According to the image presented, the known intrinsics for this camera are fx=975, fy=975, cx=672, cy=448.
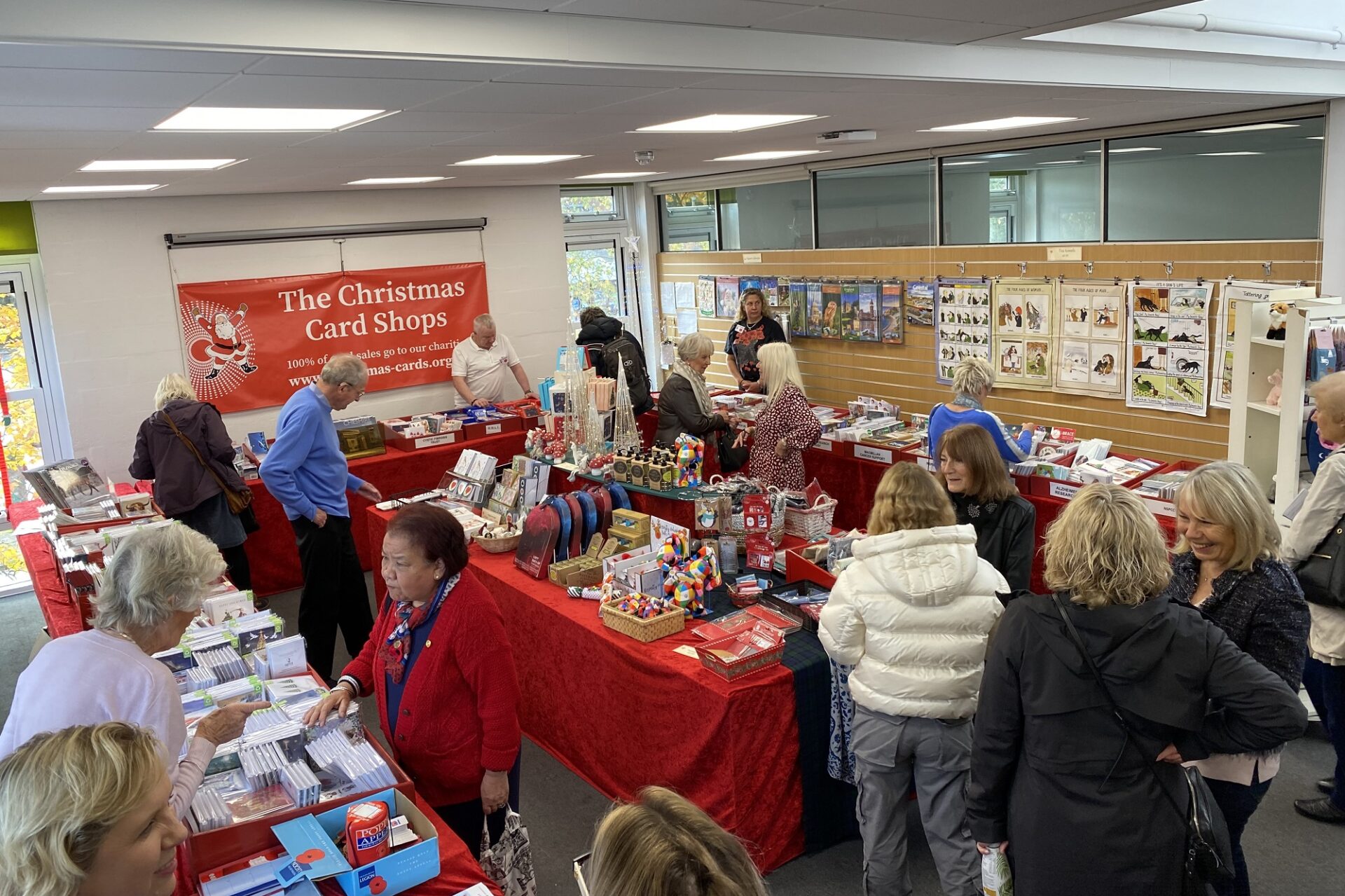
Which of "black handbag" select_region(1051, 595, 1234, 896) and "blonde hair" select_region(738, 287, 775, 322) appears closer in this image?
"black handbag" select_region(1051, 595, 1234, 896)

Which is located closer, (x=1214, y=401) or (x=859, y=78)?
(x=859, y=78)

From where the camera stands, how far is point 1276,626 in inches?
98.3

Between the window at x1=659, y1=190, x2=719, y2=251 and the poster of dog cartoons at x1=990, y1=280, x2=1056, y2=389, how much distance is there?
376 cm

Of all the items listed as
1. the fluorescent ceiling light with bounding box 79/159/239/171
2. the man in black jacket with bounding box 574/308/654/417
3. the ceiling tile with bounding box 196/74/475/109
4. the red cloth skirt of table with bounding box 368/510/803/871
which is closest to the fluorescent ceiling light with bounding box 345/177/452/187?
the man in black jacket with bounding box 574/308/654/417

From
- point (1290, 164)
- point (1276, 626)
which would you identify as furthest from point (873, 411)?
point (1276, 626)

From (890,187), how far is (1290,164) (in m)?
3.10

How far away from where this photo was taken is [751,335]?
8.47 metres

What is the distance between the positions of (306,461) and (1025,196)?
17.3 ft

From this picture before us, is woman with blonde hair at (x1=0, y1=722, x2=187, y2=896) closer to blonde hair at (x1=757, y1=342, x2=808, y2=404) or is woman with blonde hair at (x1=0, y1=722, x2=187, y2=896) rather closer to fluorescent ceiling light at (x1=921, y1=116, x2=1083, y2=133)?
Result: blonde hair at (x1=757, y1=342, x2=808, y2=404)

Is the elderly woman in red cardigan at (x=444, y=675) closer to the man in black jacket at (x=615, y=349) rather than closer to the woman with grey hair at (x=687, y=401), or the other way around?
the woman with grey hair at (x=687, y=401)

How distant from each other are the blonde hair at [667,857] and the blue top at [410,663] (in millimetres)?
1539

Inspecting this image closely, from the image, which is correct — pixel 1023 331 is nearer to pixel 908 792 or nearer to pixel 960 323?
pixel 960 323

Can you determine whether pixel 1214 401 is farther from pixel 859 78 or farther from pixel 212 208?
pixel 212 208

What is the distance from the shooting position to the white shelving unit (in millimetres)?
4184
